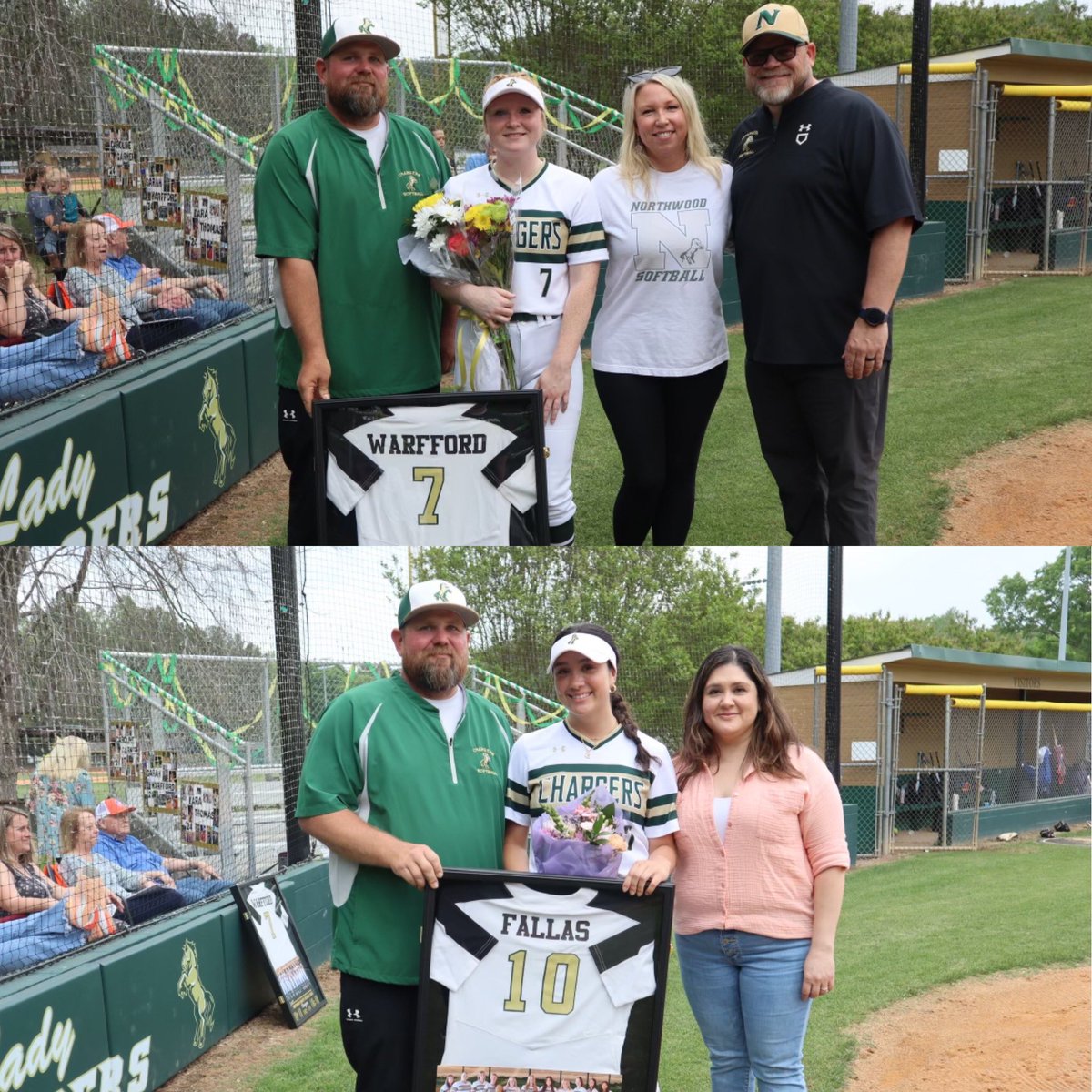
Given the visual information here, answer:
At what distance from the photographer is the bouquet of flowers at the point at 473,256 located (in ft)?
13.2

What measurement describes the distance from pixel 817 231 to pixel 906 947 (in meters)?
5.44

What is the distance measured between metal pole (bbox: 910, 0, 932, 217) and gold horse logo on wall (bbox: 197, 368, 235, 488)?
469 centimetres

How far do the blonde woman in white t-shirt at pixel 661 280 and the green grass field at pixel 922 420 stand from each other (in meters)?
2.61

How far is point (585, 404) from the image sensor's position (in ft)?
30.5

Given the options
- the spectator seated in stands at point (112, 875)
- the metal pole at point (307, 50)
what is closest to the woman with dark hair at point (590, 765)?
the spectator seated in stands at point (112, 875)

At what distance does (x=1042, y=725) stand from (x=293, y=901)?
16.6 m

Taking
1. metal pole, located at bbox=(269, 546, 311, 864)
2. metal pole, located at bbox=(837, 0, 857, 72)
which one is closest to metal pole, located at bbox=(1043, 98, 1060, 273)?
metal pole, located at bbox=(837, 0, 857, 72)

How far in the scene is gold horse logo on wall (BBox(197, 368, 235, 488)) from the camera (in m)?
7.02

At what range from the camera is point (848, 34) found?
47.4 ft

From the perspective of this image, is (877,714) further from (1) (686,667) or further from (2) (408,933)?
(2) (408,933)

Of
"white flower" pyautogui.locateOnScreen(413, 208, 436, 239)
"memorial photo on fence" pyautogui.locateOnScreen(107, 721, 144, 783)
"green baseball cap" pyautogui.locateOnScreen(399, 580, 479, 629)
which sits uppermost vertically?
"white flower" pyautogui.locateOnScreen(413, 208, 436, 239)

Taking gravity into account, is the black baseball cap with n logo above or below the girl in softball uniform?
above

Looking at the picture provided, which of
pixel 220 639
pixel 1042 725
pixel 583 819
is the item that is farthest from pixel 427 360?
pixel 1042 725

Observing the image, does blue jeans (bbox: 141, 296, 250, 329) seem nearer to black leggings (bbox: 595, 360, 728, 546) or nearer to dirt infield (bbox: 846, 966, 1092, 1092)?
black leggings (bbox: 595, 360, 728, 546)
